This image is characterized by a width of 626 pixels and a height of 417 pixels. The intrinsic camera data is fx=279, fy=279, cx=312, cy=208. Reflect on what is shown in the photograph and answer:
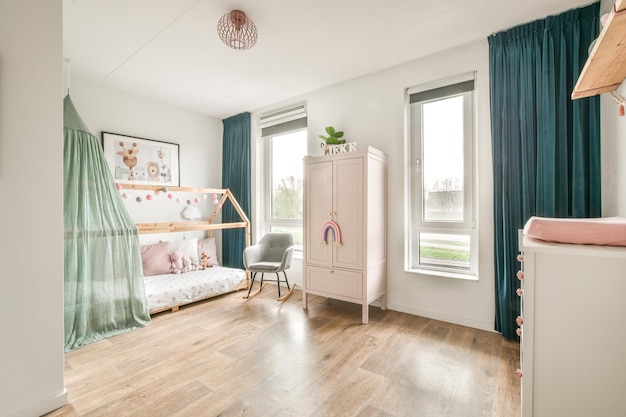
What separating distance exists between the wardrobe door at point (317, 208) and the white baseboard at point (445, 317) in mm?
912

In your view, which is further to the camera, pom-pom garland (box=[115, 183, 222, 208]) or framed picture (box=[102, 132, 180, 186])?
framed picture (box=[102, 132, 180, 186])

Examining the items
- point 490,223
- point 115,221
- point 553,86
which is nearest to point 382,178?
point 490,223

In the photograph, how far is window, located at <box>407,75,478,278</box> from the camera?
2750 millimetres

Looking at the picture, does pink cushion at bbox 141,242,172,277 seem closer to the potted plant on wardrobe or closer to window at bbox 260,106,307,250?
window at bbox 260,106,307,250

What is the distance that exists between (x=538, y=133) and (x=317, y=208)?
206cm

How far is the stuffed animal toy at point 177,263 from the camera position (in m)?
3.61

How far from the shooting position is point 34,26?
1.56 metres

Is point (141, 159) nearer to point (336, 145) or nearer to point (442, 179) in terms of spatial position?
point (336, 145)

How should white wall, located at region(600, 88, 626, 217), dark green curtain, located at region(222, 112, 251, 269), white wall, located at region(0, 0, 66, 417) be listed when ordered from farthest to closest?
dark green curtain, located at region(222, 112, 251, 269), white wall, located at region(600, 88, 626, 217), white wall, located at region(0, 0, 66, 417)

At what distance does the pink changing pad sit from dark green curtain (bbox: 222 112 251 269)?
3.82m

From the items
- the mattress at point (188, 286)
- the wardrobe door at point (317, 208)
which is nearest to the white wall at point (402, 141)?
the wardrobe door at point (317, 208)

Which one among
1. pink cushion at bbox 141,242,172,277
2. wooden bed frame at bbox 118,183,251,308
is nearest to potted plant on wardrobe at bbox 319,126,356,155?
wooden bed frame at bbox 118,183,251,308

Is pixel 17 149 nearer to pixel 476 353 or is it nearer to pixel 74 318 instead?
pixel 74 318

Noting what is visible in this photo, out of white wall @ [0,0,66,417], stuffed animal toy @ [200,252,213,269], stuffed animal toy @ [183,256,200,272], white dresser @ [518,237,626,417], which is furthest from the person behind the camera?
stuffed animal toy @ [200,252,213,269]
